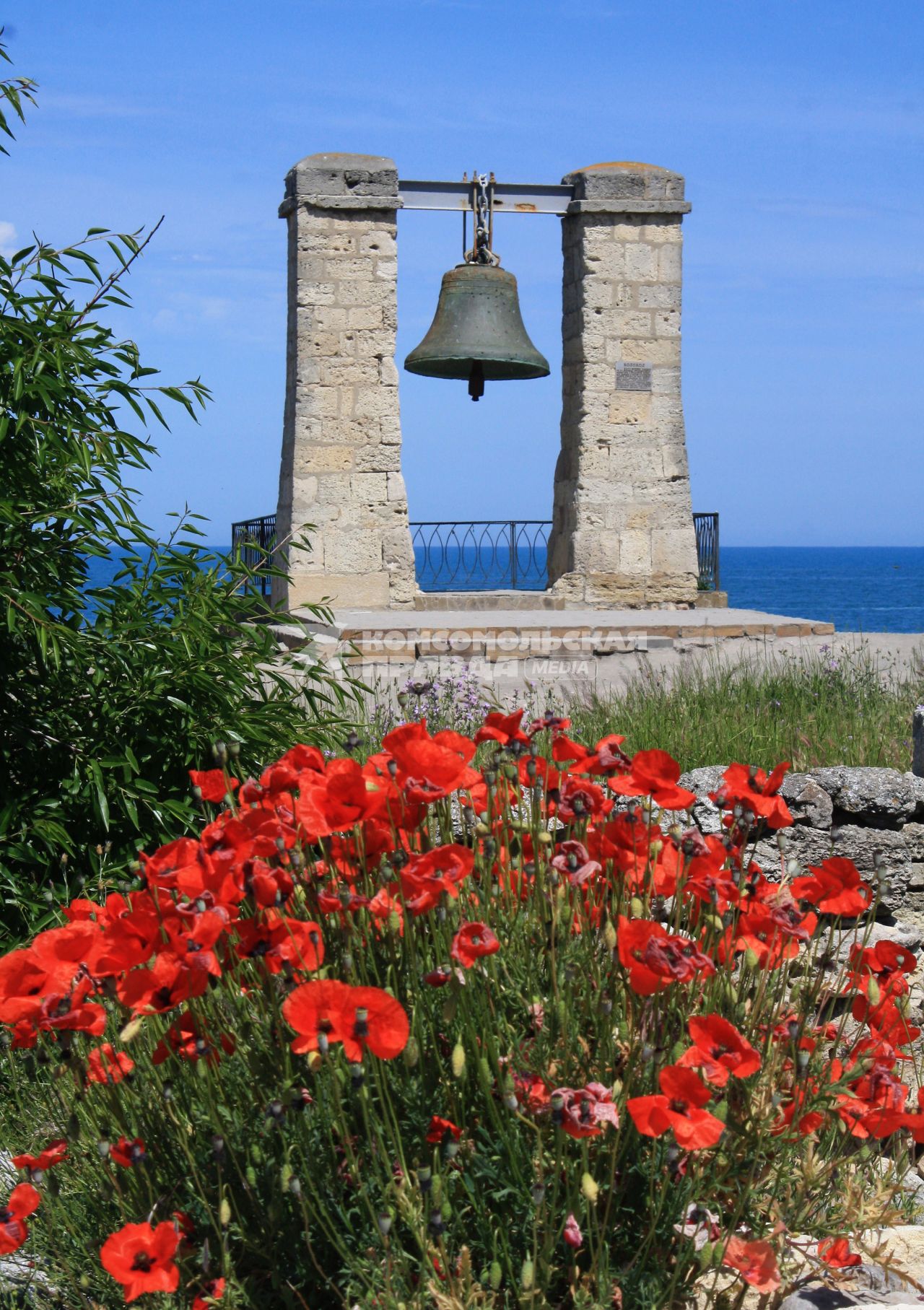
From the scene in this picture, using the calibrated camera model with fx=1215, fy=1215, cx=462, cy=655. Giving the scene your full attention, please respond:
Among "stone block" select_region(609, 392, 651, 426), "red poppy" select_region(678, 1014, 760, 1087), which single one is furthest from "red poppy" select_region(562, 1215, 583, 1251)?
"stone block" select_region(609, 392, 651, 426)

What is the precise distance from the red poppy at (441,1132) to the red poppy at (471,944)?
0.28m

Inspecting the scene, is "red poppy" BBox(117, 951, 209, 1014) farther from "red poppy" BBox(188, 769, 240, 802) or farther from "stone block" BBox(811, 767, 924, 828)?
"stone block" BBox(811, 767, 924, 828)

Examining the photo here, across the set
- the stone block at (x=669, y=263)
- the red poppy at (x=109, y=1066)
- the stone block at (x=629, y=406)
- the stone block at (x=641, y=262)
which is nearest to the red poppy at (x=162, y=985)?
the red poppy at (x=109, y=1066)

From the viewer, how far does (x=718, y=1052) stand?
1702 millimetres

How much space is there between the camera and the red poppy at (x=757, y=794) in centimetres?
213

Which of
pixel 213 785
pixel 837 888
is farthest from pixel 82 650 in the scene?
pixel 837 888

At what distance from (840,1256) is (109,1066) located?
3.91ft

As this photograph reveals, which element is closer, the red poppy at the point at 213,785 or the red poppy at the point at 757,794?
the red poppy at the point at 757,794

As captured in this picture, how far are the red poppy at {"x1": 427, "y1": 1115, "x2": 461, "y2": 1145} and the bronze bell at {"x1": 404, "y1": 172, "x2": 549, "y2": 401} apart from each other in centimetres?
759

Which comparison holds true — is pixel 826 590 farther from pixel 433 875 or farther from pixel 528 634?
pixel 433 875

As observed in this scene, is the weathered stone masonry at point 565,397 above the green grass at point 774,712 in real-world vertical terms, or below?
above

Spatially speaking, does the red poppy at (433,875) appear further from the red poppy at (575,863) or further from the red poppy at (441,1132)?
the red poppy at (441,1132)

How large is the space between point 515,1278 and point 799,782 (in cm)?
302

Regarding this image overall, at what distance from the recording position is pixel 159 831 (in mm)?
3607
